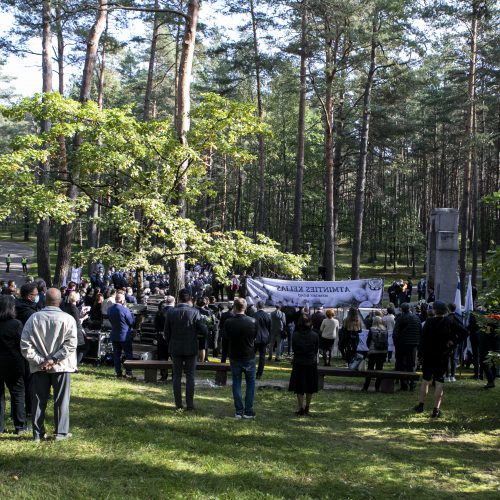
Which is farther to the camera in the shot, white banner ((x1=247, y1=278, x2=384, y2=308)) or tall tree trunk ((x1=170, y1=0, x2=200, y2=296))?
white banner ((x1=247, y1=278, x2=384, y2=308))

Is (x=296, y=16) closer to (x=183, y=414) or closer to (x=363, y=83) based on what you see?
(x=363, y=83)

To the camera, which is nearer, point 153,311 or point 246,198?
point 153,311

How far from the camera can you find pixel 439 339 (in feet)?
26.9

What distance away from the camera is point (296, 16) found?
70.5ft

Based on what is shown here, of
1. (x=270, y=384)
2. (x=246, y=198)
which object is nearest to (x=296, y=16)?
(x=270, y=384)

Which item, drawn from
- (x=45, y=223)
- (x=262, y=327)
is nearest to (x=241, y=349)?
(x=262, y=327)

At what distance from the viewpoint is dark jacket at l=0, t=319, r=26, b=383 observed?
5762mm

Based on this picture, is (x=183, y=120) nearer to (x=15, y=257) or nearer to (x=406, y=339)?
(x=406, y=339)

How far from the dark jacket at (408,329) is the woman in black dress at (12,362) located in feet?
23.2

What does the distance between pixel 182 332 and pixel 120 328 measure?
305cm

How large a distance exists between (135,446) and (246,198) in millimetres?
41694

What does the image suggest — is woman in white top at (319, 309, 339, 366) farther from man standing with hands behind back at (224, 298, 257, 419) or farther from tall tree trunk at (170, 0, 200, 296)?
man standing with hands behind back at (224, 298, 257, 419)

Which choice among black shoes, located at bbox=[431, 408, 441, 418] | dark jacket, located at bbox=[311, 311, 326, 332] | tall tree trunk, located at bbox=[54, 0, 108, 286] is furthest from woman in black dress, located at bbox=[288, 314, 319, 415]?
tall tree trunk, located at bbox=[54, 0, 108, 286]

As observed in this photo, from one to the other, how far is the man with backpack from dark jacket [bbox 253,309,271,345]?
101 inches
